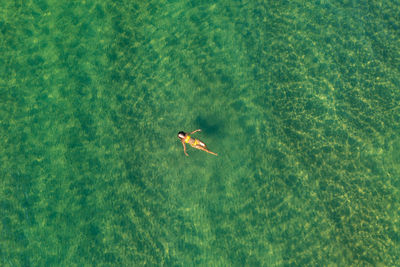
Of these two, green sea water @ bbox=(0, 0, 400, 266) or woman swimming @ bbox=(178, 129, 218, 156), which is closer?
woman swimming @ bbox=(178, 129, 218, 156)

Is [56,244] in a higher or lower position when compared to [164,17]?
lower

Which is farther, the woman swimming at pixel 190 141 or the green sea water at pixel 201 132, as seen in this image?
the green sea water at pixel 201 132

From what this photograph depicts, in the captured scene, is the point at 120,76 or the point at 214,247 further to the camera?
the point at 120,76

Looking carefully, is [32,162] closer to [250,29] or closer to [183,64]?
[183,64]

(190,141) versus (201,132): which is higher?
(190,141)

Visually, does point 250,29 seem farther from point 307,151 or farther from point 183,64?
point 307,151

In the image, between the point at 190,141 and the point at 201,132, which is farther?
the point at 201,132

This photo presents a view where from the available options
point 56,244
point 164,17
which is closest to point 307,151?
point 164,17

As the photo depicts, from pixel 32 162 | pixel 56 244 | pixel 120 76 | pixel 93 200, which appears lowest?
pixel 56 244
